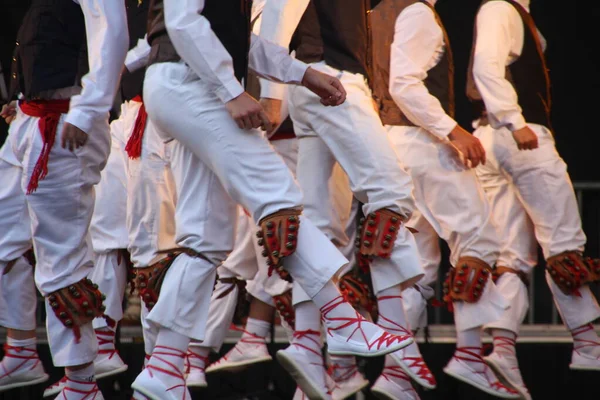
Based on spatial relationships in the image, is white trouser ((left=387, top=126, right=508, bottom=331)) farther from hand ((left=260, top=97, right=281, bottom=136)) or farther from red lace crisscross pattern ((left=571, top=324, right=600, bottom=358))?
hand ((left=260, top=97, right=281, bottom=136))

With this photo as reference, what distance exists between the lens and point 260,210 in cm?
306

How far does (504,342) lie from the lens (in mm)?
4707

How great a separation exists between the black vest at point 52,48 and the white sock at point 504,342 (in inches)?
88.0

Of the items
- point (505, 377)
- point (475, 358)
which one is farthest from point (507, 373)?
point (475, 358)

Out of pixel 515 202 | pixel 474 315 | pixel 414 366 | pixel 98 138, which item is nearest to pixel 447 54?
pixel 515 202

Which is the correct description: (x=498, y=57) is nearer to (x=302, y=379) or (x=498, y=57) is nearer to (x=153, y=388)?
(x=302, y=379)

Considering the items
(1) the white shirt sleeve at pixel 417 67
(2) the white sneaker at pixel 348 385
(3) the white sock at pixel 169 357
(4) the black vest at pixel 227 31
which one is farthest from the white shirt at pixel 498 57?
(3) the white sock at pixel 169 357

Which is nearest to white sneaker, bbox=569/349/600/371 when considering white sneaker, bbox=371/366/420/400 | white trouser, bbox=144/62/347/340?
white sneaker, bbox=371/366/420/400

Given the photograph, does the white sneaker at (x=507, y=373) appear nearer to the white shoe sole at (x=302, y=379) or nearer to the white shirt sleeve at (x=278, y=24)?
the white shoe sole at (x=302, y=379)

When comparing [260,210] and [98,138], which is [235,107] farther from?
[98,138]

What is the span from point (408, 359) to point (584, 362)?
1334 millimetres

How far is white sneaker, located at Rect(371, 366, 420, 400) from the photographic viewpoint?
3.90 meters

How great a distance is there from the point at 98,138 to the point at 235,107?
0.74 metres

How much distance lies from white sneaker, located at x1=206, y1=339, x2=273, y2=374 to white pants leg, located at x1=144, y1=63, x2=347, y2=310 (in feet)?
5.78
